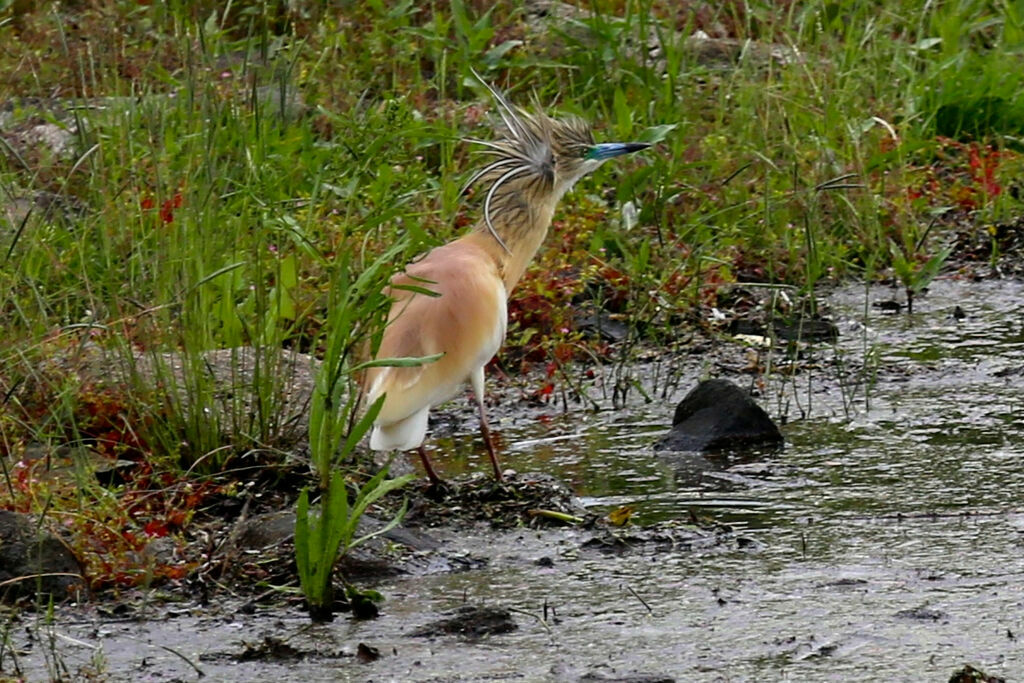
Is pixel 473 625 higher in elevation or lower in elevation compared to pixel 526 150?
lower

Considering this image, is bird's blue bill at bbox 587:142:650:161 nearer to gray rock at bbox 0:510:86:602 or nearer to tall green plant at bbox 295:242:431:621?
tall green plant at bbox 295:242:431:621

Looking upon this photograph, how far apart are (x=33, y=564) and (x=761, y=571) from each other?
154 cm

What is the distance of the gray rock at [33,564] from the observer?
3.78m

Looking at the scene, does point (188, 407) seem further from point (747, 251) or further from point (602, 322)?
point (747, 251)

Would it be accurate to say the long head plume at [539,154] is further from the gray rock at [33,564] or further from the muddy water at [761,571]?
the gray rock at [33,564]

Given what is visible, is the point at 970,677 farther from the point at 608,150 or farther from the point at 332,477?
the point at 608,150

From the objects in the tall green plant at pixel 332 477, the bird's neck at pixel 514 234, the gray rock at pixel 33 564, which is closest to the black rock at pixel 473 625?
the tall green plant at pixel 332 477

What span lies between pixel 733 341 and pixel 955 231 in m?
1.47

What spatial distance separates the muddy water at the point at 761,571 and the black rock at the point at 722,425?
3.2 inches

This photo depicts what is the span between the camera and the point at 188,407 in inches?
177

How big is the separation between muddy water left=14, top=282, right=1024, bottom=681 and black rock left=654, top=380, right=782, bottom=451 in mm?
82

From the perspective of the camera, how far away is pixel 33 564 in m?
3.78

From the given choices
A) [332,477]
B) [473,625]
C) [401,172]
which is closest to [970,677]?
[473,625]

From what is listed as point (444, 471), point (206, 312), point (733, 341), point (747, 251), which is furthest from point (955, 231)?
point (206, 312)
